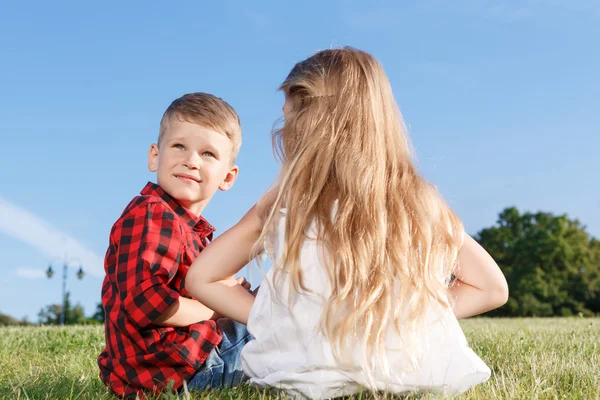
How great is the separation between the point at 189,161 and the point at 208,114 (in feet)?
1.16

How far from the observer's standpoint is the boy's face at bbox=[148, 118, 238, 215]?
4.06 metres

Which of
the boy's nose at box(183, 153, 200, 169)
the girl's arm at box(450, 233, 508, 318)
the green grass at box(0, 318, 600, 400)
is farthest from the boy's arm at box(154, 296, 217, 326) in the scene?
the girl's arm at box(450, 233, 508, 318)

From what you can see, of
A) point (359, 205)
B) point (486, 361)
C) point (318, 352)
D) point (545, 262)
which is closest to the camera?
point (318, 352)

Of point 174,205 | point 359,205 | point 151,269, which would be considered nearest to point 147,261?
point 151,269

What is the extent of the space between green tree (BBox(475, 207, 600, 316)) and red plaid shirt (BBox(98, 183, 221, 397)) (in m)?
44.3

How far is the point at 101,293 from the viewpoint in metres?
4.06

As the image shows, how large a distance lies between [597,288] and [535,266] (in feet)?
15.4

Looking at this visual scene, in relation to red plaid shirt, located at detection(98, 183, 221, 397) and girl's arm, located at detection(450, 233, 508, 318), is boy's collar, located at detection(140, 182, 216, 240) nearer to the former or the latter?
red plaid shirt, located at detection(98, 183, 221, 397)

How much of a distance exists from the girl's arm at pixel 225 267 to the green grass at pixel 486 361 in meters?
0.51

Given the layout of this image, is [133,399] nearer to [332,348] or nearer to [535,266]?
[332,348]

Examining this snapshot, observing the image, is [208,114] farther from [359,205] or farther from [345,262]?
[345,262]

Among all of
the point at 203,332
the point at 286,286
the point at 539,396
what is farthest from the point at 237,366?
A: the point at 539,396

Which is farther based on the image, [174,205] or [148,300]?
[174,205]

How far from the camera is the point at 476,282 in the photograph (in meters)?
Result: 3.71
